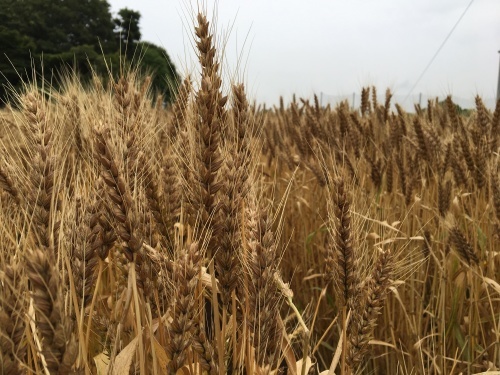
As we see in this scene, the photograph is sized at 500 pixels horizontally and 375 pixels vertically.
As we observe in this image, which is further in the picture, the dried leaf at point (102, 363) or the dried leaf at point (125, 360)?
the dried leaf at point (102, 363)

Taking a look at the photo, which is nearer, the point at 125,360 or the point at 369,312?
the point at 125,360

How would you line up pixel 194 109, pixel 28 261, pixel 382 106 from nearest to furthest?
pixel 28 261, pixel 194 109, pixel 382 106

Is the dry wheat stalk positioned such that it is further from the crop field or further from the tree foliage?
the tree foliage

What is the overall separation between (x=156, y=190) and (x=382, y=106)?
13.0 ft

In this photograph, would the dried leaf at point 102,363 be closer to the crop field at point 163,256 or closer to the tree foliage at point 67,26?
the crop field at point 163,256

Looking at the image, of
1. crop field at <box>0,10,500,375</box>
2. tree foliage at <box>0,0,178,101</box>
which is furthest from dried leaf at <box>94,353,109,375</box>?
tree foliage at <box>0,0,178,101</box>

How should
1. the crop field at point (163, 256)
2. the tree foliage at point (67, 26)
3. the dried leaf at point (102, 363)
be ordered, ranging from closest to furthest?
the crop field at point (163, 256), the dried leaf at point (102, 363), the tree foliage at point (67, 26)

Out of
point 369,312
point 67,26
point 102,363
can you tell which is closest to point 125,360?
point 102,363

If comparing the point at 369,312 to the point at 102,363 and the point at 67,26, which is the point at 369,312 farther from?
the point at 67,26

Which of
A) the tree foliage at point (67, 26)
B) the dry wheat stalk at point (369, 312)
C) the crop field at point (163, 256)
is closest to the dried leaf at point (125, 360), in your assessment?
the crop field at point (163, 256)

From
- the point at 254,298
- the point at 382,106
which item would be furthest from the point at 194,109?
the point at 382,106

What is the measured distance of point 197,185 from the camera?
→ 47.1 inches

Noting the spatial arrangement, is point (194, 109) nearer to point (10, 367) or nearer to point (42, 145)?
point (42, 145)

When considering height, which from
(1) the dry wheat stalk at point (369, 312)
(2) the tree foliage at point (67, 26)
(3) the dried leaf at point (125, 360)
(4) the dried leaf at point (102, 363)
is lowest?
(4) the dried leaf at point (102, 363)
